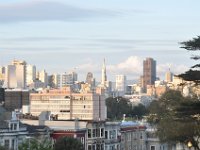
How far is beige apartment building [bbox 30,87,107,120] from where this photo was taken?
181 meters

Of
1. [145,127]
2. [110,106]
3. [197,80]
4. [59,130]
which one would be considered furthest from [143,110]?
[197,80]

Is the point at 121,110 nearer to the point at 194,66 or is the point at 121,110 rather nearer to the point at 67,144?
the point at 67,144

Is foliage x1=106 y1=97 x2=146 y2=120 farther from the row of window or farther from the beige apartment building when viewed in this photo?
the row of window

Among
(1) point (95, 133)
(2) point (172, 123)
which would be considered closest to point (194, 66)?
(2) point (172, 123)

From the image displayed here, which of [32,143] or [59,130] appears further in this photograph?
[59,130]

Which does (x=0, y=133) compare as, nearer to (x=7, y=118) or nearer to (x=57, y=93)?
(x=7, y=118)

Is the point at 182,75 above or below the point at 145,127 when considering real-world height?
above

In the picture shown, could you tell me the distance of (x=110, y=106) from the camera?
19462 centimetres

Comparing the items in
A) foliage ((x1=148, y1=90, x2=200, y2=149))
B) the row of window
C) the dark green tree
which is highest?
foliage ((x1=148, y1=90, x2=200, y2=149))

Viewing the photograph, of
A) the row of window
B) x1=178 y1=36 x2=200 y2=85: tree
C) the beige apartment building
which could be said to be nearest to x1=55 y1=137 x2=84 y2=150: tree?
the row of window

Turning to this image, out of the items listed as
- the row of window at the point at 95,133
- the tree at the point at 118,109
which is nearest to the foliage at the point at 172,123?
the row of window at the point at 95,133

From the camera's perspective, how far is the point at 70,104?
182 m

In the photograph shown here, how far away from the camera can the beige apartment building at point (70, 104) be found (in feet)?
593

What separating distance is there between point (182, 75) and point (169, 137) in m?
28.5
